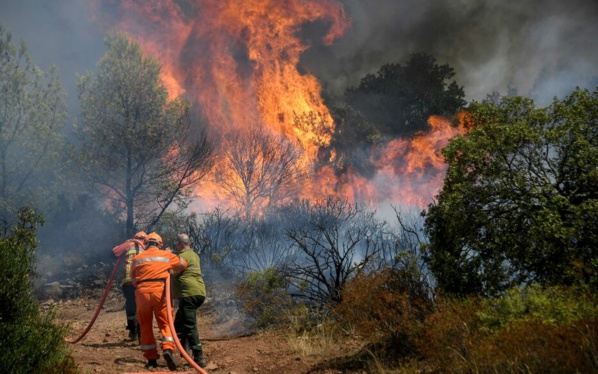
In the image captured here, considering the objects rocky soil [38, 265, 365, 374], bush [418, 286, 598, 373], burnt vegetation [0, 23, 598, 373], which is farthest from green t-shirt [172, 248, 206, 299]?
bush [418, 286, 598, 373]

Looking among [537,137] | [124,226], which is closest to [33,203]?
[124,226]

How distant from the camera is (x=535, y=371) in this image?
464cm

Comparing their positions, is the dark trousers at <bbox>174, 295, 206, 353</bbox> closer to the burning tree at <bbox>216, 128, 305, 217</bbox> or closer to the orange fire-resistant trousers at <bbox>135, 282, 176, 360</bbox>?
the orange fire-resistant trousers at <bbox>135, 282, 176, 360</bbox>

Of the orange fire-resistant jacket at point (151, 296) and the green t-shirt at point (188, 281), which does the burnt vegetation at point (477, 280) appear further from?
the green t-shirt at point (188, 281)

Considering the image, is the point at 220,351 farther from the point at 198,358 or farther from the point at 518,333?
the point at 518,333

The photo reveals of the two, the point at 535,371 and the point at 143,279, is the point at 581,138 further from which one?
the point at 143,279

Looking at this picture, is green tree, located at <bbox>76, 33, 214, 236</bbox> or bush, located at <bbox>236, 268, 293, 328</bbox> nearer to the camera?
bush, located at <bbox>236, 268, 293, 328</bbox>

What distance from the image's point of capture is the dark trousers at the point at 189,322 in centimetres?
710

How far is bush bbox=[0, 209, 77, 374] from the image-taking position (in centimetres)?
503

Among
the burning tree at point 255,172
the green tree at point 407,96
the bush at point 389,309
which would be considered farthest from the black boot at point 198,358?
the green tree at point 407,96

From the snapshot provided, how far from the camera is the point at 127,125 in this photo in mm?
20328

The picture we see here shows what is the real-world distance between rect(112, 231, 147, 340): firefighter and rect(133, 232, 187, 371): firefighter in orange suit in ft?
5.13

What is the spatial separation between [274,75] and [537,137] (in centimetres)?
2998

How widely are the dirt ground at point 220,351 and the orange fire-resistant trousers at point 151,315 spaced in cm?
38
